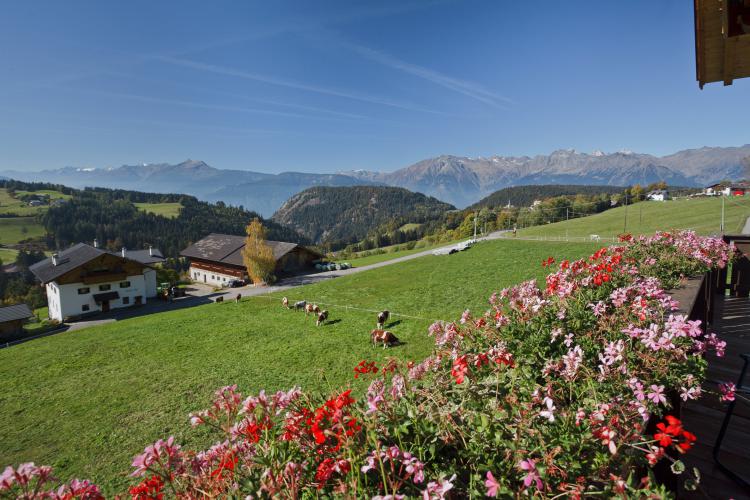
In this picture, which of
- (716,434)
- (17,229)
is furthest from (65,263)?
(17,229)

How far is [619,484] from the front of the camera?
112cm

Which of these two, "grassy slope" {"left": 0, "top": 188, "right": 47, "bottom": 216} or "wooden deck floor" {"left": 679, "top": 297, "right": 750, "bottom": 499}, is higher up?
"grassy slope" {"left": 0, "top": 188, "right": 47, "bottom": 216}

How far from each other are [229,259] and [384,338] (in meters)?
36.6

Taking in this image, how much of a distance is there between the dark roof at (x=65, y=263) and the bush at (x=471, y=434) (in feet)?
125

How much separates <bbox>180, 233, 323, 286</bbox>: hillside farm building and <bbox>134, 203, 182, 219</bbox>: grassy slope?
93868 millimetres

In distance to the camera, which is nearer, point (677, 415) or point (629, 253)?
point (677, 415)

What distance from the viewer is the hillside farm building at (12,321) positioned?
27.8 meters

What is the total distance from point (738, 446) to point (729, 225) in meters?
39.4

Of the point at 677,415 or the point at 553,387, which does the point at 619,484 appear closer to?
the point at 553,387

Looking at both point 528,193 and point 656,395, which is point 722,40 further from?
point 528,193

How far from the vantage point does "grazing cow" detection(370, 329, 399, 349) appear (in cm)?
1105

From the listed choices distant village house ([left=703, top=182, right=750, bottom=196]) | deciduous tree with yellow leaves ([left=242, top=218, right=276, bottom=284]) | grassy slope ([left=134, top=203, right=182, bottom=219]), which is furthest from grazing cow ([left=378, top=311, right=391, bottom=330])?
grassy slope ([left=134, top=203, right=182, bottom=219])

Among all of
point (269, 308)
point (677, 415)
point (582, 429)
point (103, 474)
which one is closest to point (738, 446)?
point (677, 415)

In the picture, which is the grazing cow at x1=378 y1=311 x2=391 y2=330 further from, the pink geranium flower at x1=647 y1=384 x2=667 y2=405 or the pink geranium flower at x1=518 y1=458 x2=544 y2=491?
the pink geranium flower at x1=518 y1=458 x2=544 y2=491
